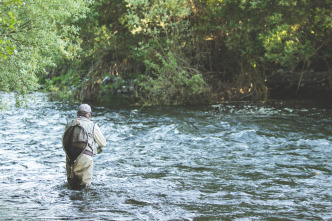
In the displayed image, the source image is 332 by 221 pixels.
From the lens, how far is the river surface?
675cm

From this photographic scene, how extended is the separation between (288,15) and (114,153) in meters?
13.5

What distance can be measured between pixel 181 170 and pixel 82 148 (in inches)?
115

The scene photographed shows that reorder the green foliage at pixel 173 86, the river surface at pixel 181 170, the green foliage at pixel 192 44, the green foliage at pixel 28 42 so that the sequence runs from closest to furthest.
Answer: the river surface at pixel 181 170 → the green foliage at pixel 28 42 → the green foliage at pixel 192 44 → the green foliage at pixel 173 86

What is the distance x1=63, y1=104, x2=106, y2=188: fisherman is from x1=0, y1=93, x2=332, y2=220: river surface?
0.97 ft

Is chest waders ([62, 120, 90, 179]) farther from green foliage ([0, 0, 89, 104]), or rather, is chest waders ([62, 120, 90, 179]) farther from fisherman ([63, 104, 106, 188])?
green foliage ([0, 0, 89, 104])

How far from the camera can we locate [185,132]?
14711 mm

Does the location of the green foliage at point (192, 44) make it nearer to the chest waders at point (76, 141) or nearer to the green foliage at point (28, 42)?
the green foliage at point (28, 42)

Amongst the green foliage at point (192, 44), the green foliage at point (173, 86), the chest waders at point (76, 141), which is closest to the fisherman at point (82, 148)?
the chest waders at point (76, 141)

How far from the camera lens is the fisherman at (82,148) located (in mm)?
7641

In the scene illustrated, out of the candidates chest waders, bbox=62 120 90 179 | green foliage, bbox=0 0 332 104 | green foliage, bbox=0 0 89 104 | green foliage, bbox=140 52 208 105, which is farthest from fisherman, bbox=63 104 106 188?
green foliage, bbox=140 52 208 105

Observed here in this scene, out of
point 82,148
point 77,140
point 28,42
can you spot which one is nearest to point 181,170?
point 82,148

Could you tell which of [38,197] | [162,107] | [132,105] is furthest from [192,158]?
[132,105]

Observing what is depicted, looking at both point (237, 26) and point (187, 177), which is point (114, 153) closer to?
point (187, 177)

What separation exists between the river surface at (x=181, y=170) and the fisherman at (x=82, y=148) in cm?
30
